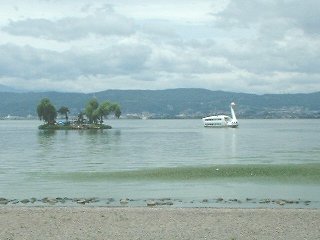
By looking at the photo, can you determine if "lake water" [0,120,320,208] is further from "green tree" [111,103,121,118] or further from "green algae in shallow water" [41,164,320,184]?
"green tree" [111,103,121,118]

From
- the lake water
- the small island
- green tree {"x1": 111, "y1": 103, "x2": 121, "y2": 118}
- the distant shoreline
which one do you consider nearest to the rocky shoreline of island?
the lake water

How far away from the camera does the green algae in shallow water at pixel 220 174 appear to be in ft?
128

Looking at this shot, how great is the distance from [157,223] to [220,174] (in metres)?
21.8

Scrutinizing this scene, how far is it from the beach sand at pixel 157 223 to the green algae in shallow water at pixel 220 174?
14.7 meters

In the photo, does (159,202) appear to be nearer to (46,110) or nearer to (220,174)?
(220,174)

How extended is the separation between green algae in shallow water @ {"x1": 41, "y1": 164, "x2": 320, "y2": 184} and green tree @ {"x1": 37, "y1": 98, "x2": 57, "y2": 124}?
11683cm

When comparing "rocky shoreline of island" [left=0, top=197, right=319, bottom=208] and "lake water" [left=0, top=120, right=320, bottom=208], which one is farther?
"lake water" [left=0, top=120, right=320, bottom=208]

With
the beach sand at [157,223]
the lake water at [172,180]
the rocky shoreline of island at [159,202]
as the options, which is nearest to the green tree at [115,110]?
the lake water at [172,180]

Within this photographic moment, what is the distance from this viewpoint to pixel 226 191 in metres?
32.5

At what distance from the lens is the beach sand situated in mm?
18297

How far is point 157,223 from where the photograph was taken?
20.5 meters

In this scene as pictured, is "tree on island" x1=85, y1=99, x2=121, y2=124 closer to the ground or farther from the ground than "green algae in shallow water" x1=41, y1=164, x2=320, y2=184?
farther from the ground

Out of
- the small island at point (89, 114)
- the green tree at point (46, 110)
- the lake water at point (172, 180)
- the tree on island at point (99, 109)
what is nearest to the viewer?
the lake water at point (172, 180)

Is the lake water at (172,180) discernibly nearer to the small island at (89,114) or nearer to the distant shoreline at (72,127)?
the small island at (89,114)
